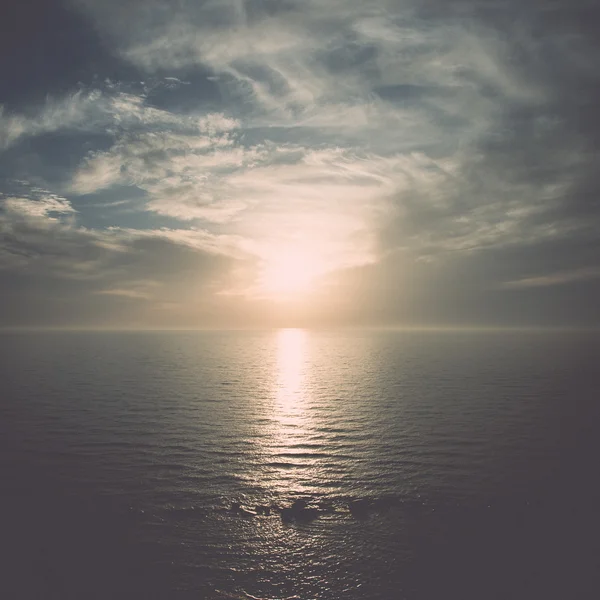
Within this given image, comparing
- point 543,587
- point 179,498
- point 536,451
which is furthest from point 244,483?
point 536,451

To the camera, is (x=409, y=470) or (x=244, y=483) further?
(x=409, y=470)

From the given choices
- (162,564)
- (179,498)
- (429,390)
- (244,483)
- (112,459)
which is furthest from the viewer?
(429,390)

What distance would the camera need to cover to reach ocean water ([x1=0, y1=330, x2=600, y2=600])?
25.8m

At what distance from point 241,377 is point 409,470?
90321 millimetres

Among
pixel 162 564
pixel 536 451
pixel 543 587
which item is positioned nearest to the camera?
pixel 543 587

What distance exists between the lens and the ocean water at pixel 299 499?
25.8m

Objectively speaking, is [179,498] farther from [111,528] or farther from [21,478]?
[21,478]

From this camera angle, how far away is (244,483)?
132 ft

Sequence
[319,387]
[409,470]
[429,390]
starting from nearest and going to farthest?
[409,470]
[429,390]
[319,387]

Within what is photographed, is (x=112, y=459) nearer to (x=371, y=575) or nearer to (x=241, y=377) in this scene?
(x=371, y=575)

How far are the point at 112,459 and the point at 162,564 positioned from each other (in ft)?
76.4

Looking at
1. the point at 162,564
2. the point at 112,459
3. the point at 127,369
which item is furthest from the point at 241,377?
the point at 162,564

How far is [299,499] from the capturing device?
3572cm

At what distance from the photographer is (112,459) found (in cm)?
4628
